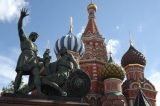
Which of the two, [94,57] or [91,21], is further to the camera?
[91,21]

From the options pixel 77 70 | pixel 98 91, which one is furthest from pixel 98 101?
pixel 77 70

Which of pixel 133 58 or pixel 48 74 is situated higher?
pixel 133 58

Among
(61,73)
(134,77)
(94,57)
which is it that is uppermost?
(94,57)

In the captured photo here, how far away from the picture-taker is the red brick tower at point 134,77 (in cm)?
3153

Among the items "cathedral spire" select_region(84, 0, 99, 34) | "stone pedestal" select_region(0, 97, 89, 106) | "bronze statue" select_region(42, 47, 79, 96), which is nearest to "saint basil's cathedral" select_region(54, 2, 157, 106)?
"cathedral spire" select_region(84, 0, 99, 34)

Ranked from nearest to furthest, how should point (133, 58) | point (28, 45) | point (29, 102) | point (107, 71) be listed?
1. point (29, 102)
2. point (28, 45)
3. point (107, 71)
4. point (133, 58)

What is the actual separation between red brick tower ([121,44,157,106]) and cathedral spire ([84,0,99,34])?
4741mm

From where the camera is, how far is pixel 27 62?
7.99 m

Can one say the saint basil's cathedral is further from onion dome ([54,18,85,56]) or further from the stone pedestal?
the stone pedestal

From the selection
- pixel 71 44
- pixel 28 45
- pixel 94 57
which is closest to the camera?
pixel 28 45

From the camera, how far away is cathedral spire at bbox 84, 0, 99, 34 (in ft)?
121

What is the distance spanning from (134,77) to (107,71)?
3503 millimetres

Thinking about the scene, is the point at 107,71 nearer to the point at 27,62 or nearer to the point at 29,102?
the point at 27,62

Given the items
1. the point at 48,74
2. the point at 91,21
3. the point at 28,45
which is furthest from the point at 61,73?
the point at 91,21
